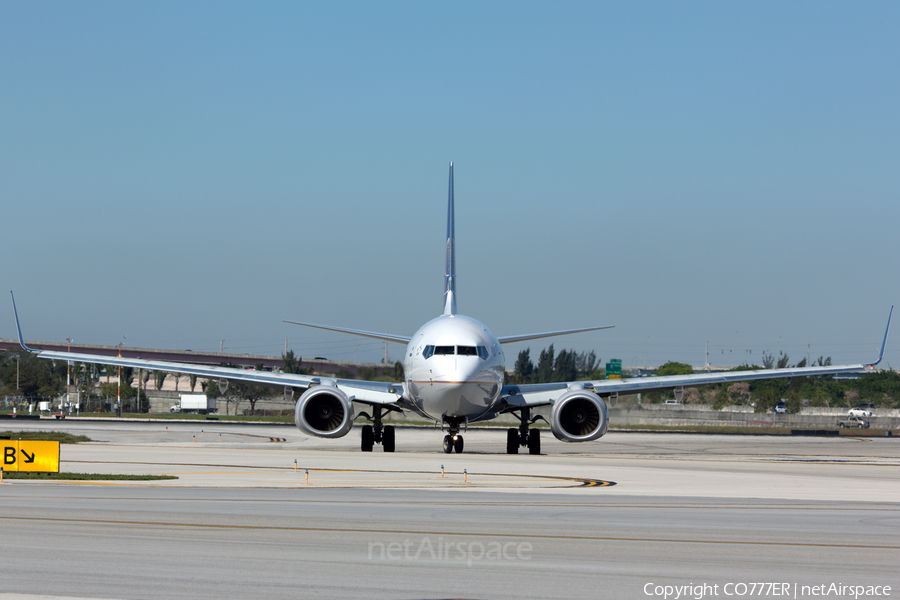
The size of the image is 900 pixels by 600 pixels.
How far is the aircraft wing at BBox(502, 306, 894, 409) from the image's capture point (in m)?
30.9

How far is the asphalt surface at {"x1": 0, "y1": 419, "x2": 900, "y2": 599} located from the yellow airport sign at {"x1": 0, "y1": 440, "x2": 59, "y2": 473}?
69.4 inches

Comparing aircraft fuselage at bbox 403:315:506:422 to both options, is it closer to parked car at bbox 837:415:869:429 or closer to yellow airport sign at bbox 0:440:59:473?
yellow airport sign at bbox 0:440:59:473

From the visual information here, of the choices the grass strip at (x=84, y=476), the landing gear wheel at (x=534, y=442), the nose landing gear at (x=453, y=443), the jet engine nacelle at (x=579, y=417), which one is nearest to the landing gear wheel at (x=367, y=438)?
the nose landing gear at (x=453, y=443)

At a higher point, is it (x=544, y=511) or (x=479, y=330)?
(x=479, y=330)

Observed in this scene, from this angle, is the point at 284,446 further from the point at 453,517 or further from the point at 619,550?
the point at 619,550

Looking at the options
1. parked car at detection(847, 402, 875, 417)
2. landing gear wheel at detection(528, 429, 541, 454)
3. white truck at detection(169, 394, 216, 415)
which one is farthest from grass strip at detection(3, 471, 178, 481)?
white truck at detection(169, 394, 216, 415)

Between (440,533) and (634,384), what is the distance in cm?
2279

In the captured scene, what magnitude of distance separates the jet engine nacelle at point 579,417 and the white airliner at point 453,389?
0.03 m

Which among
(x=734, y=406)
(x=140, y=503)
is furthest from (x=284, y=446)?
(x=734, y=406)

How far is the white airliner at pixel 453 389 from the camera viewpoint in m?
27.6

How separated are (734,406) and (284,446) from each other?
65095mm

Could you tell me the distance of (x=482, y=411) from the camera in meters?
29.2

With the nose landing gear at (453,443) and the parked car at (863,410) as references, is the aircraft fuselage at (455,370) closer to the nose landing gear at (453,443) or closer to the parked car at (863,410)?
the nose landing gear at (453,443)

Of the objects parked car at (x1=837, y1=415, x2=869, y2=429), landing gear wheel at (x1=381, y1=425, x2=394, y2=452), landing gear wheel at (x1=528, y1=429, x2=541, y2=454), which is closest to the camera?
landing gear wheel at (x1=381, y1=425, x2=394, y2=452)
